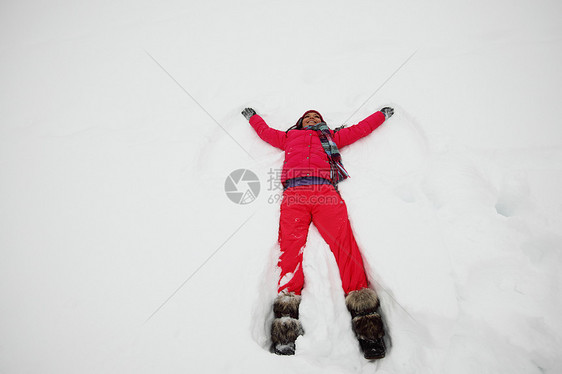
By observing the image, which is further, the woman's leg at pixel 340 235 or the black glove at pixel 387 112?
the black glove at pixel 387 112

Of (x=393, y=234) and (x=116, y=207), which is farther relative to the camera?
(x=116, y=207)

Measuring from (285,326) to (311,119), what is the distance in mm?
2208

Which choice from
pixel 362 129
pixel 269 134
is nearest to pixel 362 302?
pixel 362 129

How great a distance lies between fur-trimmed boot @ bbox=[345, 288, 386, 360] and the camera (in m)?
1.30

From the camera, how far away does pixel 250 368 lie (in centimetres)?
129

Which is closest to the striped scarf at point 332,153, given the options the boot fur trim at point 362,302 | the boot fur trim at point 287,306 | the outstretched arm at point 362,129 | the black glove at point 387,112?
the outstretched arm at point 362,129

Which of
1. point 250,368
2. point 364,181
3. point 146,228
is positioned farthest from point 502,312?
point 146,228

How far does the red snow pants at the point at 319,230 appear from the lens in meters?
1.61

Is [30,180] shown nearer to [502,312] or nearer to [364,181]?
[364,181]

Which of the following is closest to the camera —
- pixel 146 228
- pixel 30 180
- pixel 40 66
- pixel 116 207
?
pixel 146 228

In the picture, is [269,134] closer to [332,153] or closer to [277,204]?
[332,153]

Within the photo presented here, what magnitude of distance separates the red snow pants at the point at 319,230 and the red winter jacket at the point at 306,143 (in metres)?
0.20

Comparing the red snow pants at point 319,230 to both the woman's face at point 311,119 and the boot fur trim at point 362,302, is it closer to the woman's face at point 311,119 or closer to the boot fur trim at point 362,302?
the boot fur trim at point 362,302

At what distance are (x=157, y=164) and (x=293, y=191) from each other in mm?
1766
